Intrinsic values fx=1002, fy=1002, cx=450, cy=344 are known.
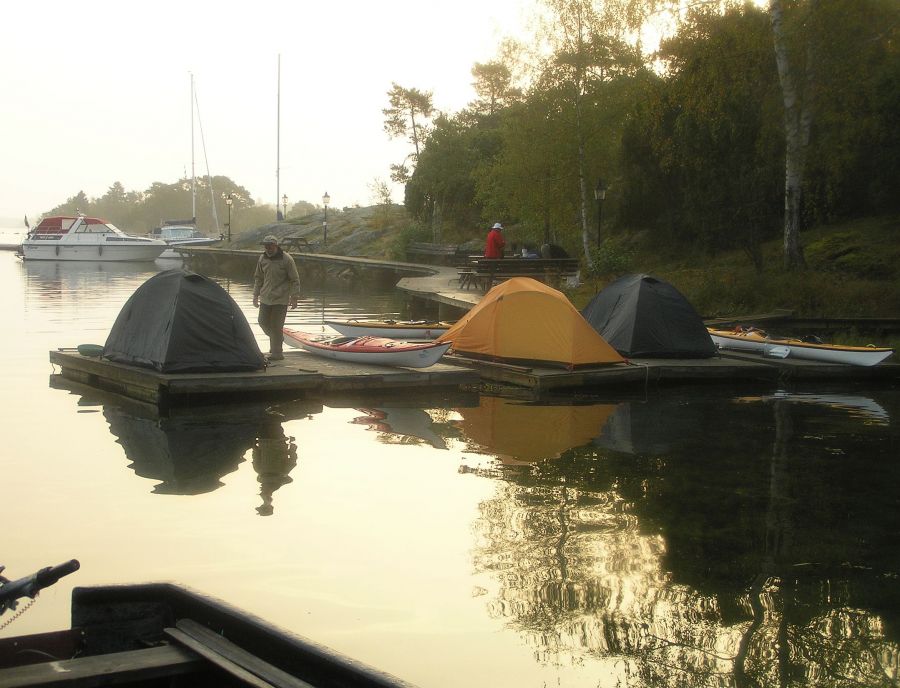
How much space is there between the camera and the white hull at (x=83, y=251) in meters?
71.2

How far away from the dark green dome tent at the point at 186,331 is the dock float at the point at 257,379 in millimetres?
186

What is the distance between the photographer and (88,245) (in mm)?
71312

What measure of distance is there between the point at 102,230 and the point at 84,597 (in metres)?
72.4

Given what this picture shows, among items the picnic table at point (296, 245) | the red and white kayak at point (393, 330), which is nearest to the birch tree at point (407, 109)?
the picnic table at point (296, 245)

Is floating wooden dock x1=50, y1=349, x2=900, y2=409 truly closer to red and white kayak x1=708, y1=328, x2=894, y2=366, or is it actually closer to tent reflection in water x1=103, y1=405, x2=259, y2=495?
red and white kayak x1=708, y1=328, x2=894, y2=366

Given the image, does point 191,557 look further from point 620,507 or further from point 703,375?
point 703,375

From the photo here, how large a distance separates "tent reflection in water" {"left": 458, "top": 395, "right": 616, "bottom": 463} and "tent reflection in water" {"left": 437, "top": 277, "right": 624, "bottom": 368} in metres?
1.45

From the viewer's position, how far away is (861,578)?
7.19 m

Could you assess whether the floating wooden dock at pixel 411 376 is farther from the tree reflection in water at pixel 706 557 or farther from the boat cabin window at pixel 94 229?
the boat cabin window at pixel 94 229

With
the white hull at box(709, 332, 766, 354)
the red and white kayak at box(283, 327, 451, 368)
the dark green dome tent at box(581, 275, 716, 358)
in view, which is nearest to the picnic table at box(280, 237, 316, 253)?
the white hull at box(709, 332, 766, 354)

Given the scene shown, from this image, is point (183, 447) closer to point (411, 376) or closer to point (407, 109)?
point (411, 376)

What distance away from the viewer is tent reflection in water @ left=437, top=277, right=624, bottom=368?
15852 millimetres

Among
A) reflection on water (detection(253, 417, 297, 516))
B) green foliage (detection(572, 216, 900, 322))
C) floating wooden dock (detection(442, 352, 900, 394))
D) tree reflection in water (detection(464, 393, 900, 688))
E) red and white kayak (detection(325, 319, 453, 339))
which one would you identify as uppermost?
green foliage (detection(572, 216, 900, 322))

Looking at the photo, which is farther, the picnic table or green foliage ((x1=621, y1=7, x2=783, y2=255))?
the picnic table
